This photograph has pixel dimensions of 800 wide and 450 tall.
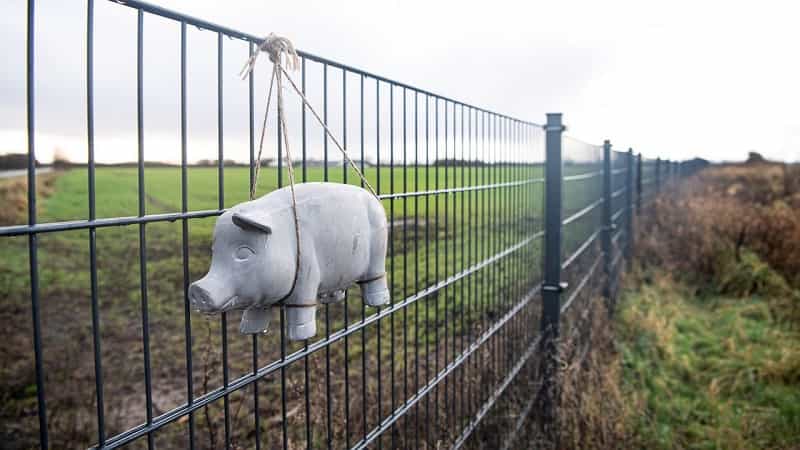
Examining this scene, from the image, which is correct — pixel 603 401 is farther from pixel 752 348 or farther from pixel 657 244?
Answer: pixel 657 244

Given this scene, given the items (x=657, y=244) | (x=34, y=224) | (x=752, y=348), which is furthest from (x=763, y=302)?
(x=34, y=224)

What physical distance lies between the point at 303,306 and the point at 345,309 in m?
0.61

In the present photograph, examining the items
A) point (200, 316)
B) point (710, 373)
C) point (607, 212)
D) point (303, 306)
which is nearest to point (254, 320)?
point (303, 306)

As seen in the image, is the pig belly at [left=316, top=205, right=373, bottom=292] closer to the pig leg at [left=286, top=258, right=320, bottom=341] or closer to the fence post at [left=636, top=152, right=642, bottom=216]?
the pig leg at [left=286, top=258, right=320, bottom=341]

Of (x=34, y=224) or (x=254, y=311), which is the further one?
(x=254, y=311)

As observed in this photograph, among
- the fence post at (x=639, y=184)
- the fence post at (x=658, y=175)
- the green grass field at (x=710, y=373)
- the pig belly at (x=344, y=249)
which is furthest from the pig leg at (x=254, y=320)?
the fence post at (x=658, y=175)

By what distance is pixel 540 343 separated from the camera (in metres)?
4.32

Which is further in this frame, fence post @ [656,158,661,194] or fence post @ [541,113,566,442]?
fence post @ [656,158,661,194]

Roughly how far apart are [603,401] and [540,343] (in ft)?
1.82

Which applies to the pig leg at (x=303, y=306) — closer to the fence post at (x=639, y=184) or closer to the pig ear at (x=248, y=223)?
the pig ear at (x=248, y=223)

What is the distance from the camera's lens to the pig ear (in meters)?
1.09

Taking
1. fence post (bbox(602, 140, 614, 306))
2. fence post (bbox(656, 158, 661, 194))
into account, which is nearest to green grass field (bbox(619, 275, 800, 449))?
fence post (bbox(602, 140, 614, 306))

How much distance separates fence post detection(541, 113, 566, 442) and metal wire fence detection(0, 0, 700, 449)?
0.01 meters

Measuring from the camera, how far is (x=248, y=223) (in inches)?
43.2
